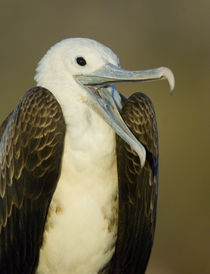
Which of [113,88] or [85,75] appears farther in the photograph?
[113,88]

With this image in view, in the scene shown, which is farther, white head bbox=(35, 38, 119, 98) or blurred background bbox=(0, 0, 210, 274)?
blurred background bbox=(0, 0, 210, 274)

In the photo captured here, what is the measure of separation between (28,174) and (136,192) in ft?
1.93

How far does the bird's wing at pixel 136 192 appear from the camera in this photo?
4168 mm

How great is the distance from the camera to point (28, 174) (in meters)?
4.03

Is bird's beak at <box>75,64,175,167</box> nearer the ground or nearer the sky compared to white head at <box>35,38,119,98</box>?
nearer the ground

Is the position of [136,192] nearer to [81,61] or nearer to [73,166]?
[73,166]

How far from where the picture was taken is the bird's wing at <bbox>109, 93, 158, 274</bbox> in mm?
4168

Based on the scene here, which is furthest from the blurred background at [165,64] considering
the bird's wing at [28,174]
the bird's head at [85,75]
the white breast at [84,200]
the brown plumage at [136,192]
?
the bird's head at [85,75]

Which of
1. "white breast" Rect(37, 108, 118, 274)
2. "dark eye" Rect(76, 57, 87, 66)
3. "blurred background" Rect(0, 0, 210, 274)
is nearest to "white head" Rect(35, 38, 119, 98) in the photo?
"dark eye" Rect(76, 57, 87, 66)

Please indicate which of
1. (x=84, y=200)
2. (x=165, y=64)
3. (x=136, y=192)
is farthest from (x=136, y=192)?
(x=165, y=64)

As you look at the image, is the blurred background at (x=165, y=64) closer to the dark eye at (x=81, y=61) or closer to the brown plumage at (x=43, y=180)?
the brown plumage at (x=43, y=180)

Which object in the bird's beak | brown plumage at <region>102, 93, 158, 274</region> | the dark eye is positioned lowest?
brown plumage at <region>102, 93, 158, 274</region>

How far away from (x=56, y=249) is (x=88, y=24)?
475 cm

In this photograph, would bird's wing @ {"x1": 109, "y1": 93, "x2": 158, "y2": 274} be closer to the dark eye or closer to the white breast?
the white breast
